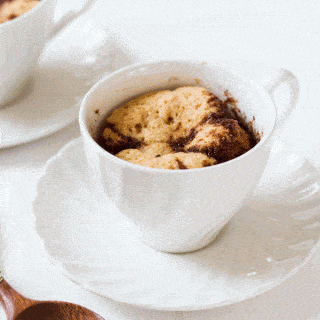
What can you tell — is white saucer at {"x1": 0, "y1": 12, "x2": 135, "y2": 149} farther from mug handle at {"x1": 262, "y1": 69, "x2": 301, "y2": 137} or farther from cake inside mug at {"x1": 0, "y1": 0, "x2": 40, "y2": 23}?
mug handle at {"x1": 262, "y1": 69, "x2": 301, "y2": 137}

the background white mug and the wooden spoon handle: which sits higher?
the background white mug

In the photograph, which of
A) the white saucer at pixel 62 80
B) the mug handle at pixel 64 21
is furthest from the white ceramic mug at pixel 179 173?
the mug handle at pixel 64 21

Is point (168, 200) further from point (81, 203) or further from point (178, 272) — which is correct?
point (81, 203)

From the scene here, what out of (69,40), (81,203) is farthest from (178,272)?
(69,40)

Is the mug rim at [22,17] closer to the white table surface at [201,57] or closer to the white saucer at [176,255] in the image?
the white table surface at [201,57]

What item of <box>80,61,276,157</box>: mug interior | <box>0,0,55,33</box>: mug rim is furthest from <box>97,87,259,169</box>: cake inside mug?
<box>0,0,55,33</box>: mug rim
